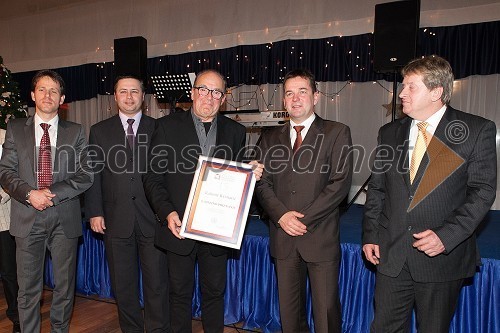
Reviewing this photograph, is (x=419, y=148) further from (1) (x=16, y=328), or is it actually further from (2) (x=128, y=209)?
A: (1) (x=16, y=328)

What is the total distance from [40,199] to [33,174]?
0.24 meters

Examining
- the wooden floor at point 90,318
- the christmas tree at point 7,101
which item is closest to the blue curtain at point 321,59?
the christmas tree at point 7,101

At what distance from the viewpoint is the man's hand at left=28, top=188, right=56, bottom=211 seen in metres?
2.53

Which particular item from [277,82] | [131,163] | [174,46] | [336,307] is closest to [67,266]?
[131,163]

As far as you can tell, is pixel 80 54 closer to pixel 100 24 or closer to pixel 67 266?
pixel 100 24

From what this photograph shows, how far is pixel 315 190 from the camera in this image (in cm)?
235

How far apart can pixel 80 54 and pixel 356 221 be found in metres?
7.57

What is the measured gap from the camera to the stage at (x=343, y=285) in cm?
270

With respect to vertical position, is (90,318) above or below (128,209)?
below

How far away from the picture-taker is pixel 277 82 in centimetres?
705

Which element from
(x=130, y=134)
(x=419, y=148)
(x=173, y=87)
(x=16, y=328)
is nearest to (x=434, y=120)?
(x=419, y=148)

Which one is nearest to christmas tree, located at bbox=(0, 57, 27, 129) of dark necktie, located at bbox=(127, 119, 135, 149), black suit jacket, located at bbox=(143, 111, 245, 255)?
dark necktie, located at bbox=(127, 119, 135, 149)

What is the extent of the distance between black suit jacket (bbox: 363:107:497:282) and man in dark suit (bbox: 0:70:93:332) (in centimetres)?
199

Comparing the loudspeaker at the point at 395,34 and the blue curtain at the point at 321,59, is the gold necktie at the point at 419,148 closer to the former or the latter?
the loudspeaker at the point at 395,34
